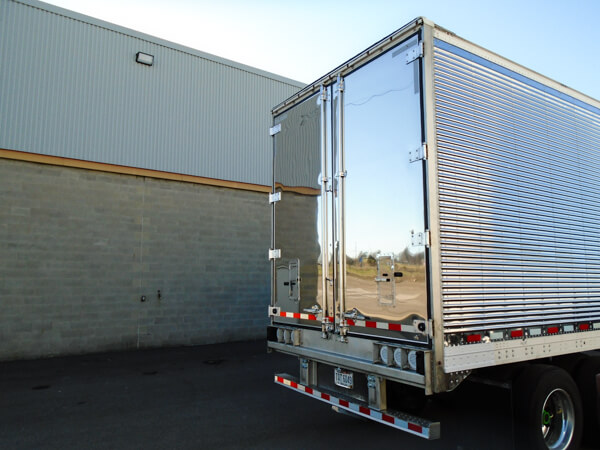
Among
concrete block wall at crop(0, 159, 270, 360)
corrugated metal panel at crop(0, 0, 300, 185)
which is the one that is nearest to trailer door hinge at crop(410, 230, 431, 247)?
concrete block wall at crop(0, 159, 270, 360)

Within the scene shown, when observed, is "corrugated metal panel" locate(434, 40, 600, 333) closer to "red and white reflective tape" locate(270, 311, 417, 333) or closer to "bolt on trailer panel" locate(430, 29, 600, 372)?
"bolt on trailer panel" locate(430, 29, 600, 372)

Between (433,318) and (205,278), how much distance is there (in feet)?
35.0

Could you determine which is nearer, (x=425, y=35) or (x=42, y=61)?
(x=425, y=35)

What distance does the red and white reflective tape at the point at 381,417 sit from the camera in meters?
3.71

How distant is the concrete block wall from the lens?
10.9 metres

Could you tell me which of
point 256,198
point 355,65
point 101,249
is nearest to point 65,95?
point 101,249

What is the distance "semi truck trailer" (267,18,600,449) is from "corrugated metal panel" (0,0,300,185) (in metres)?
8.41

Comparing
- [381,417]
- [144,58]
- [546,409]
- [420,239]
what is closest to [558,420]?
[546,409]

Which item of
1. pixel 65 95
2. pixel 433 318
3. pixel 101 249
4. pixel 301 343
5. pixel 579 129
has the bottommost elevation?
pixel 301 343

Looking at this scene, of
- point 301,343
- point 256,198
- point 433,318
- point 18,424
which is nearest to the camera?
point 433,318

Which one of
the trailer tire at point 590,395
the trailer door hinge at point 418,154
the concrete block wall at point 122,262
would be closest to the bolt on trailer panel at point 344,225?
the trailer door hinge at point 418,154

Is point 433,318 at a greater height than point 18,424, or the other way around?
point 433,318

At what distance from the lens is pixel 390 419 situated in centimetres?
404

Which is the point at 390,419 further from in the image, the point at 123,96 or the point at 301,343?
the point at 123,96
